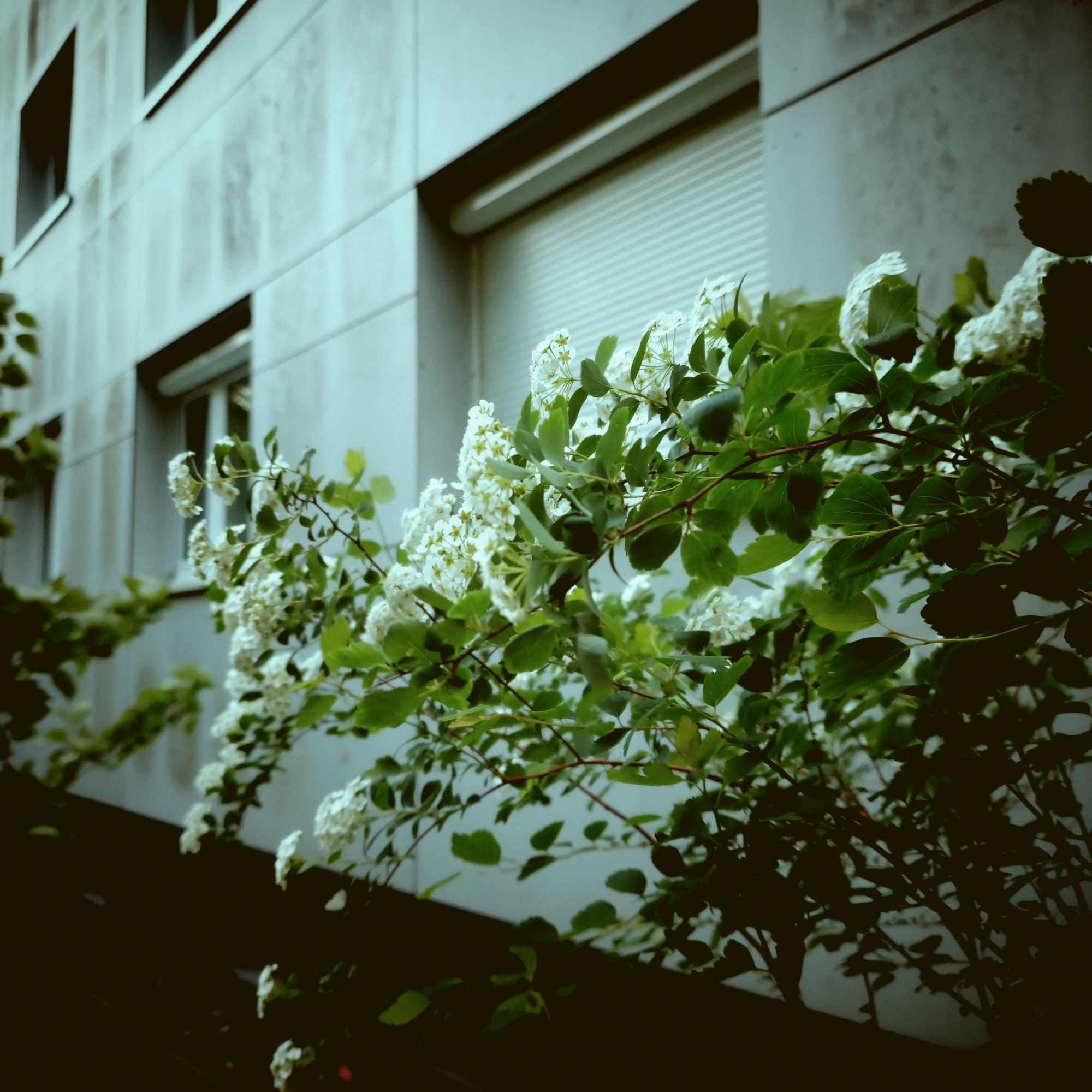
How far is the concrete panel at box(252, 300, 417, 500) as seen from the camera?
3193 mm

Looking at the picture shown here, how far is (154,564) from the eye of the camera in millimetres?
5215

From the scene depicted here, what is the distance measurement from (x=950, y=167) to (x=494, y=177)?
1.83m

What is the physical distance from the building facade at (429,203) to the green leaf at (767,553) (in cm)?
127

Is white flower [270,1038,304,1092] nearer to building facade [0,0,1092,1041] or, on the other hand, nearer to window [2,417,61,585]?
building facade [0,0,1092,1041]

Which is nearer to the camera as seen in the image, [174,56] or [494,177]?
[494,177]

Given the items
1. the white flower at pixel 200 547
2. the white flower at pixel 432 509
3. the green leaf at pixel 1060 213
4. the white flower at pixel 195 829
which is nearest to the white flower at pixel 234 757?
the white flower at pixel 195 829

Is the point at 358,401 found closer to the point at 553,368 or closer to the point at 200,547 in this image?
the point at 200,547

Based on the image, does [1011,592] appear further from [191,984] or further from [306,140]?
[306,140]

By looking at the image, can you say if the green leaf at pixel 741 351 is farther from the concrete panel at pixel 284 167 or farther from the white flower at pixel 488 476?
the concrete panel at pixel 284 167

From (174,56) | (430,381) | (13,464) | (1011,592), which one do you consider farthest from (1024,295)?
(174,56)

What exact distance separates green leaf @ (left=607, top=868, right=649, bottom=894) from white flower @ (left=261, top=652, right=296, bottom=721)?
2.34 ft

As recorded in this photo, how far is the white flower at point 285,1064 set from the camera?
137 centimetres

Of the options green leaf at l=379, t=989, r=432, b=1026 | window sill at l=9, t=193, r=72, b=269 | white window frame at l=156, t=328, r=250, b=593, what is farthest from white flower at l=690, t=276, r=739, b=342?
window sill at l=9, t=193, r=72, b=269

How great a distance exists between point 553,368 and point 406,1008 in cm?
91
